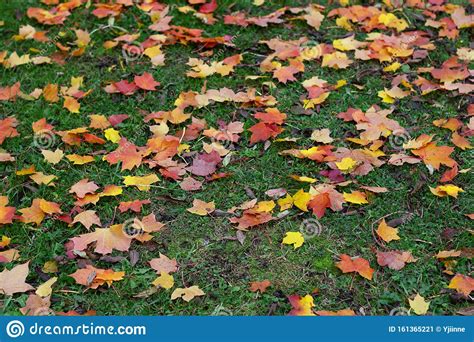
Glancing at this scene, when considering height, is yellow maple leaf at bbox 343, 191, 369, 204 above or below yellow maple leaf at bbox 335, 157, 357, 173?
below

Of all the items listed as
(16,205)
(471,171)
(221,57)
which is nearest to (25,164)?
(16,205)

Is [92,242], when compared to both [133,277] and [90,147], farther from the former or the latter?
[90,147]

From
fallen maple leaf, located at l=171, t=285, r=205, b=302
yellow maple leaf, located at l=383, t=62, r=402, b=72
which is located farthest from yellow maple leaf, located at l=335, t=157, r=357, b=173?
fallen maple leaf, located at l=171, t=285, r=205, b=302

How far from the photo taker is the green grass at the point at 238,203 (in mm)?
3572

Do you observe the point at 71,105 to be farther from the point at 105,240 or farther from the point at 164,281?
the point at 164,281

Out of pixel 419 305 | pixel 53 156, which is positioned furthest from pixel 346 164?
pixel 53 156

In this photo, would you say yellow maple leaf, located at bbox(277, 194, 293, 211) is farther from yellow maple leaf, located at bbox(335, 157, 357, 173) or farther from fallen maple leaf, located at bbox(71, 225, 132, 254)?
fallen maple leaf, located at bbox(71, 225, 132, 254)

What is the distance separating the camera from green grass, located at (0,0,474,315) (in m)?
3.57

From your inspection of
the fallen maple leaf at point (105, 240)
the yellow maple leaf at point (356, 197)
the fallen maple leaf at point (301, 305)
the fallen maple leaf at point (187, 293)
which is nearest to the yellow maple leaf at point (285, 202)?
the yellow maple leaf at point (356, 197)

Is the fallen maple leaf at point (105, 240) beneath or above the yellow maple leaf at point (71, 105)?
beneath

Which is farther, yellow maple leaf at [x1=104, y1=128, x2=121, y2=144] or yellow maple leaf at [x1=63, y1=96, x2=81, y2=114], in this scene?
yellow maple leaf at [x1=63, y1=96, x2=81, y2=114]

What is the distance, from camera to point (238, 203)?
4109 mm

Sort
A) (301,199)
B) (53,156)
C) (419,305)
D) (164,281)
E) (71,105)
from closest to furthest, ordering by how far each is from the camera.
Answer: (419,305) → (164,281) → (301,199) → (53,156) → (71,105)

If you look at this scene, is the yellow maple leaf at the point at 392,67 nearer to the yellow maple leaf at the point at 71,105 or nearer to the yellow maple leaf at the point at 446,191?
the yellow maple leaf at the point at 446,191
